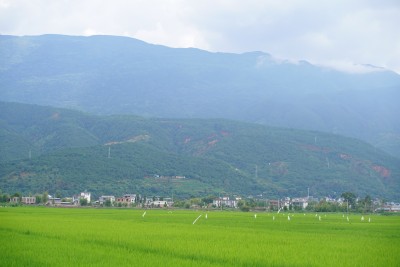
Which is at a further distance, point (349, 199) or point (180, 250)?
point (349, 199)

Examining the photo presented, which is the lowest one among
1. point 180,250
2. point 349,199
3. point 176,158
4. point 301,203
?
point 180,250

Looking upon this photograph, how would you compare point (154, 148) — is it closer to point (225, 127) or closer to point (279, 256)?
point (225, 127)

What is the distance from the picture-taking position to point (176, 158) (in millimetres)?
116688

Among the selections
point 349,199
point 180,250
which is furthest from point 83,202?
point 180,250

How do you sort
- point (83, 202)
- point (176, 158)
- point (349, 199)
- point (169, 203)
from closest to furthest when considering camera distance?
point (83, 202) → point (349, 199) → point (169, 203) → point (176, 158)

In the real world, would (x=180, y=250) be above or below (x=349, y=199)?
below

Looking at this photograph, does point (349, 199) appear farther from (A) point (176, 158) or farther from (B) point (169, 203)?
(A) point (176, 158)

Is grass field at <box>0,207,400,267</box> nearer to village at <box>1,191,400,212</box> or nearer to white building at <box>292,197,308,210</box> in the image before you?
village at <box>1,191,400,212</box>

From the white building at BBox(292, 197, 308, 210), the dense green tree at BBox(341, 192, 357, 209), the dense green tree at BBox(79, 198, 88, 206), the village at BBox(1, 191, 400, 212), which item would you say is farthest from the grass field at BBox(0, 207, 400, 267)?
the white building at BBox(292, 197, 308, 210)

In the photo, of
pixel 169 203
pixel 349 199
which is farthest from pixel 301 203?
pixel 169 203

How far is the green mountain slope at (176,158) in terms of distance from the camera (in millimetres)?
97812

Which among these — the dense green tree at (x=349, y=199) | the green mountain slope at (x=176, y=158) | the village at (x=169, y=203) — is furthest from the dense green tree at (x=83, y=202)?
the dense green tree at (x=349, y=199)

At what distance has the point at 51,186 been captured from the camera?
92250 mm

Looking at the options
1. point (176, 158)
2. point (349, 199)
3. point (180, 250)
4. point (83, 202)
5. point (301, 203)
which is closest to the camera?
point (180, 250)
